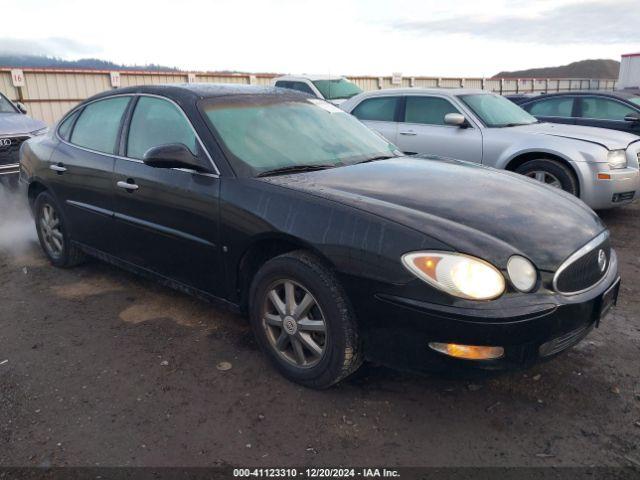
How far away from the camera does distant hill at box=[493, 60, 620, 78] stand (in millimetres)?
85106

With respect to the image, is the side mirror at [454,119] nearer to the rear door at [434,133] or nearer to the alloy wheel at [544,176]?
the rear door at [434,133]

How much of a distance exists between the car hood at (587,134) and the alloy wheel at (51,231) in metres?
5.26

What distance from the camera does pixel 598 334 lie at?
3.49 meters

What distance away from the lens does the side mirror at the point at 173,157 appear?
3.14 metres

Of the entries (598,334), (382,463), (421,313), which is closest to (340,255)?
(421,313)

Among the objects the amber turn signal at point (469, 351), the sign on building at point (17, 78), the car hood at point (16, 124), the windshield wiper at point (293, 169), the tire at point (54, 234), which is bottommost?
the tire at point (54, 234)

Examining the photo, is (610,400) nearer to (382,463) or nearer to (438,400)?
(438,400)

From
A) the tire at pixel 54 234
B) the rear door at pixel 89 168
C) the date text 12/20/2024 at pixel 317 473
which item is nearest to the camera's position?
the date text 12/20/2024 at pixel 317 473

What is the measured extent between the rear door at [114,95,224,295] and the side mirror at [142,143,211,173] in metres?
0.08

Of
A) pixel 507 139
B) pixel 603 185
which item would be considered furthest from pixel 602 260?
pixel 507 139

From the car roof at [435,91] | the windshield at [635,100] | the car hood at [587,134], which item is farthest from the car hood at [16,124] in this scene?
the windshield at [635,100]

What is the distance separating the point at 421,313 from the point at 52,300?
3223mm

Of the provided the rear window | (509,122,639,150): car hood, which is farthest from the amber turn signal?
the rear window

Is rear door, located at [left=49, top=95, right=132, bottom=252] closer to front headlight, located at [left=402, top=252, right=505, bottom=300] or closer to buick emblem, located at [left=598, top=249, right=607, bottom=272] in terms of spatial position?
front headlight, located at [left=402, top=252, right=505, bottom=300]
